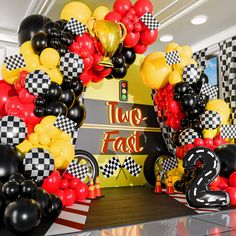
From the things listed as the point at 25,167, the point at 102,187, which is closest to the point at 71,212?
the point at 25,167

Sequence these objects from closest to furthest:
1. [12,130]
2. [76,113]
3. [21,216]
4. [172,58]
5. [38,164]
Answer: [21,216]
[38,164]
[12,130]
[76,113]
[172,58]

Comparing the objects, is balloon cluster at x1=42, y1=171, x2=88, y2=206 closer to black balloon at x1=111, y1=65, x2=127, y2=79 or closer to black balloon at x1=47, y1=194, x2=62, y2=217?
black balloon at x1=47, y1=194, x2=62, y2=217

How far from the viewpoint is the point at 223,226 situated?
92.2 inches

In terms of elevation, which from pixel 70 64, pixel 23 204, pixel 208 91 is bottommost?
pixel 23 204

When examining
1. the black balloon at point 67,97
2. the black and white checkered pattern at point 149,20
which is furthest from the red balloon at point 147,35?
the black balloon at point 67,97

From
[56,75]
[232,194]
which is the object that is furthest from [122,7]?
[232,194]

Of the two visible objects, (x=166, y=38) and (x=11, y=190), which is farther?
(x=166, y=38)

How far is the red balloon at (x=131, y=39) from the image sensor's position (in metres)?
3.90

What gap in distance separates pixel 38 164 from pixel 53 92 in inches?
32.5

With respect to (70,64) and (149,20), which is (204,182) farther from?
(149,20)

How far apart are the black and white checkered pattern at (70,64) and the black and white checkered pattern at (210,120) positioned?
5.83ft

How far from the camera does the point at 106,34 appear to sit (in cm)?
347

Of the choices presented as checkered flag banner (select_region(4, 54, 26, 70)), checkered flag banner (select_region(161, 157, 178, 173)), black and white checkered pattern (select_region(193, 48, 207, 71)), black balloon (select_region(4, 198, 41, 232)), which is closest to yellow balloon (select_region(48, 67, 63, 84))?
checkered flag banner (select_region(4, 54, 26, 70))

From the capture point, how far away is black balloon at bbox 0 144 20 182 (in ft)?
8.18
